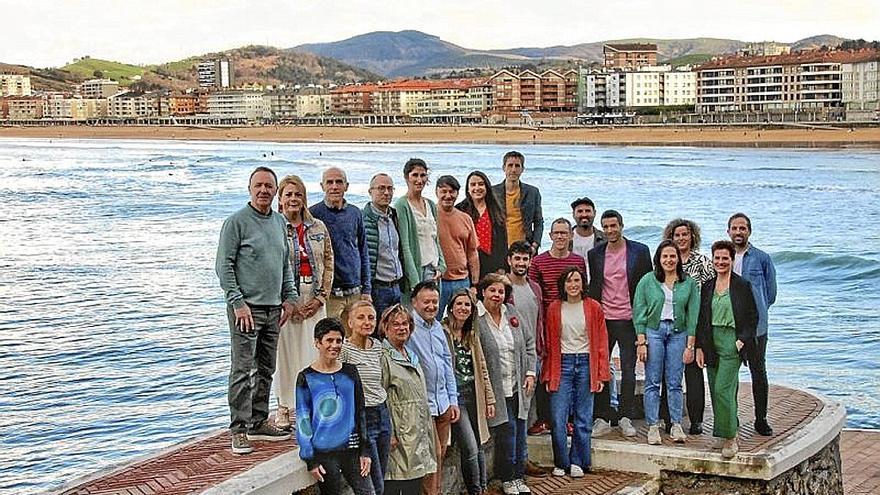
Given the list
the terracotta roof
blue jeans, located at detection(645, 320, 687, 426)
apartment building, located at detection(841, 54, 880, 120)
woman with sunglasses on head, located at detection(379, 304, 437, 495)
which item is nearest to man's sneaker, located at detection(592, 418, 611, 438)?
blue jeans, located at detection(645, 320, 687, 426)

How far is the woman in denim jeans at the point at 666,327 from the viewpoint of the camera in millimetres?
7863

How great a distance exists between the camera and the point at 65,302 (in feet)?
72.8

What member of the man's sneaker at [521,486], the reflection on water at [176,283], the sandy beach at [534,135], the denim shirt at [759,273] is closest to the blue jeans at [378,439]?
the man's sneaker at [521,486]

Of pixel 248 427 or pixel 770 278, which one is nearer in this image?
pixel 248 427

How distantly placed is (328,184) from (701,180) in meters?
54.3

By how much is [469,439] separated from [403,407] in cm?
78

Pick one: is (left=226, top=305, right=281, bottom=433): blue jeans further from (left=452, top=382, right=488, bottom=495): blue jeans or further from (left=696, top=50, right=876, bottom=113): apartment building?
(left=696, top=50, right=876, bottom=113): apartment building

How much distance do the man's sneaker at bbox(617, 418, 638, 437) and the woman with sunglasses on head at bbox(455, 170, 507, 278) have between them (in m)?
1.46

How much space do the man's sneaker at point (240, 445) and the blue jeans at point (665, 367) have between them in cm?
291

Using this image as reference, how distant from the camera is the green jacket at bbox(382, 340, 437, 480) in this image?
6473mm

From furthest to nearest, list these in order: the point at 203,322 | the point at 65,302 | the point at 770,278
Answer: the point at 65,302, the point at 203,322, the point at 770,278

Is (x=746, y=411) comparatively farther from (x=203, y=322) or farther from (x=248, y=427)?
(x=203, y=322)

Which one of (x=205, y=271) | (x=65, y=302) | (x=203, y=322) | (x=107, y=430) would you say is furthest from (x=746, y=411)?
(x=205, y=271)

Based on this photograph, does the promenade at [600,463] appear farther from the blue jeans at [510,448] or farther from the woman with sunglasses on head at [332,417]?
the blue jeans at [510,448]
